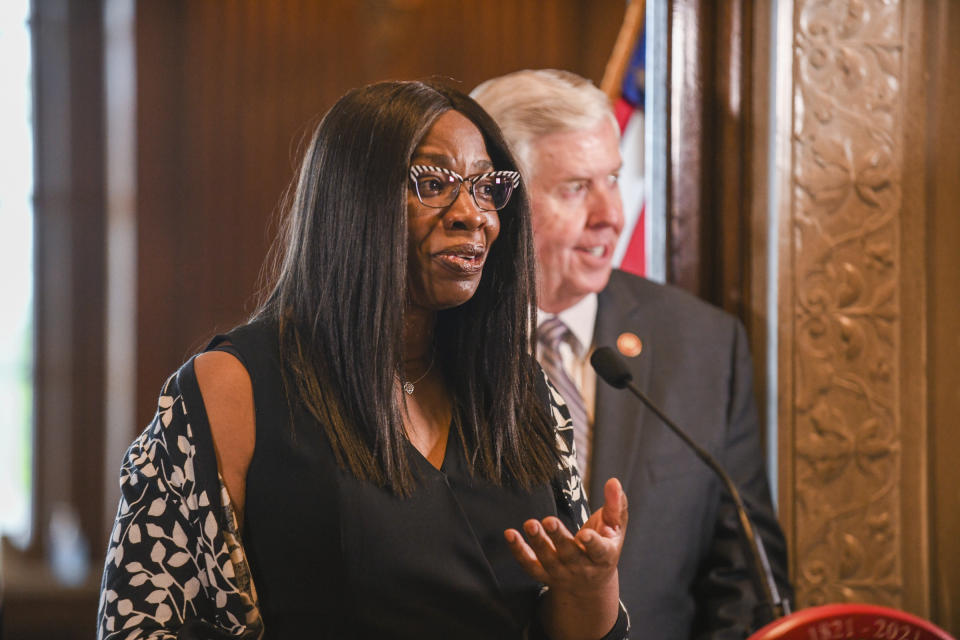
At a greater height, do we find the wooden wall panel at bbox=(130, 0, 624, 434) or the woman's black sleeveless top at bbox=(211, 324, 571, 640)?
the wooden wall panel at bbox=(130, 0, 624, 434)

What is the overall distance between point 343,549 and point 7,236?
141 inches

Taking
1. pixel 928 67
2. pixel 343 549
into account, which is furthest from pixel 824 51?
pixel 343 549

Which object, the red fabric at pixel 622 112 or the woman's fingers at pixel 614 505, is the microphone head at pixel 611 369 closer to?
the woman's fingers at pixel 614 505

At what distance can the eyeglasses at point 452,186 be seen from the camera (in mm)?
1391

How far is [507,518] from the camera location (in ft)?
4.76

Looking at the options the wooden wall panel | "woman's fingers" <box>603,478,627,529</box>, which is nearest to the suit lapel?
"woman's fingers" <box>603,478,627,529</box>

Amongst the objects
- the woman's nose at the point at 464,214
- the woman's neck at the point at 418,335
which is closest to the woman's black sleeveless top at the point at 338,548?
the woman's neck at the point at 418,335

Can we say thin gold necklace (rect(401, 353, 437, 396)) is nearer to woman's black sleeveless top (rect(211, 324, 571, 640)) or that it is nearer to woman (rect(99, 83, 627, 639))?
woman (rect(99, 83, 627, 639))

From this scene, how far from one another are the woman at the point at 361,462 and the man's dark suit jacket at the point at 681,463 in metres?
0.57

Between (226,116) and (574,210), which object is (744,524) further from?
(226,116)

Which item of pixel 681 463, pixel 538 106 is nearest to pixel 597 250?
pixel 538 106

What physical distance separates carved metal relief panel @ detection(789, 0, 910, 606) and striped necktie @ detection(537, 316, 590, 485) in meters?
0.58

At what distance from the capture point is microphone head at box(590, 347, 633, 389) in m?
1.49

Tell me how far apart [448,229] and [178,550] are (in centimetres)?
57
